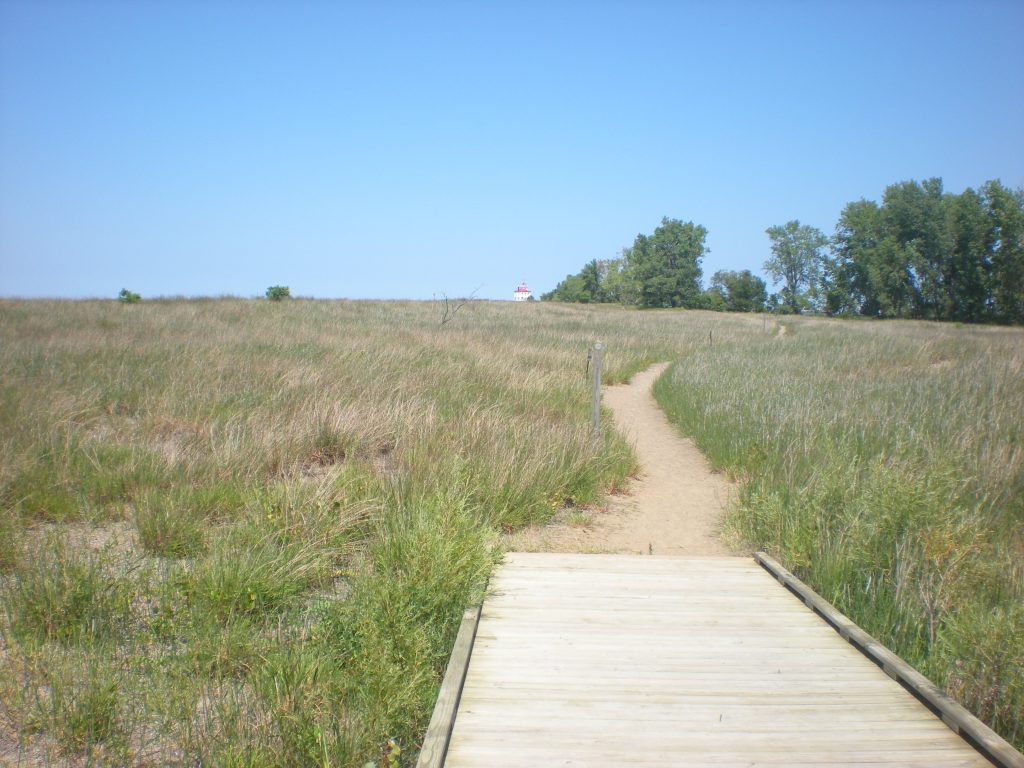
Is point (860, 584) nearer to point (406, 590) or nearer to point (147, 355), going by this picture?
point (406, 590)

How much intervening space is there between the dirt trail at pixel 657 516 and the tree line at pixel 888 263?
7332 centimetres

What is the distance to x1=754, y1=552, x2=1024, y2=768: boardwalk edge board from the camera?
2.73 m

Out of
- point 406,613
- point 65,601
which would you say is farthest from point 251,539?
point 406,613

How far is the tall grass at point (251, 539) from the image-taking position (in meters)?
3.19

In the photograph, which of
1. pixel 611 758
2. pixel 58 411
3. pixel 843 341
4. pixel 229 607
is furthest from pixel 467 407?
pixel 843 341

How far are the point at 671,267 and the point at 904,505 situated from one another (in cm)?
9415

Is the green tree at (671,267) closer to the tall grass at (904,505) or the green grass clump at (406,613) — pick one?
the tall grass at (904,505)

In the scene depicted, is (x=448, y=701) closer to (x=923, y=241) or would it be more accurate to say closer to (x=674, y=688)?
(x=674, y=688)

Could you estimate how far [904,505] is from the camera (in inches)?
209

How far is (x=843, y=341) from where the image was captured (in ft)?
90.2

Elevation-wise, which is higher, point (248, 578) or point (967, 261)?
point (967, 261)

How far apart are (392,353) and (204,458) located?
812 centimetres

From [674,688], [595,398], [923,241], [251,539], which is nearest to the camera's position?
[674,688]

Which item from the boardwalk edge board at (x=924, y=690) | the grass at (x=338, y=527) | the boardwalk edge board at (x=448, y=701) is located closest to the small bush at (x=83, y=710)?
the grass at (x=338, y=527)
